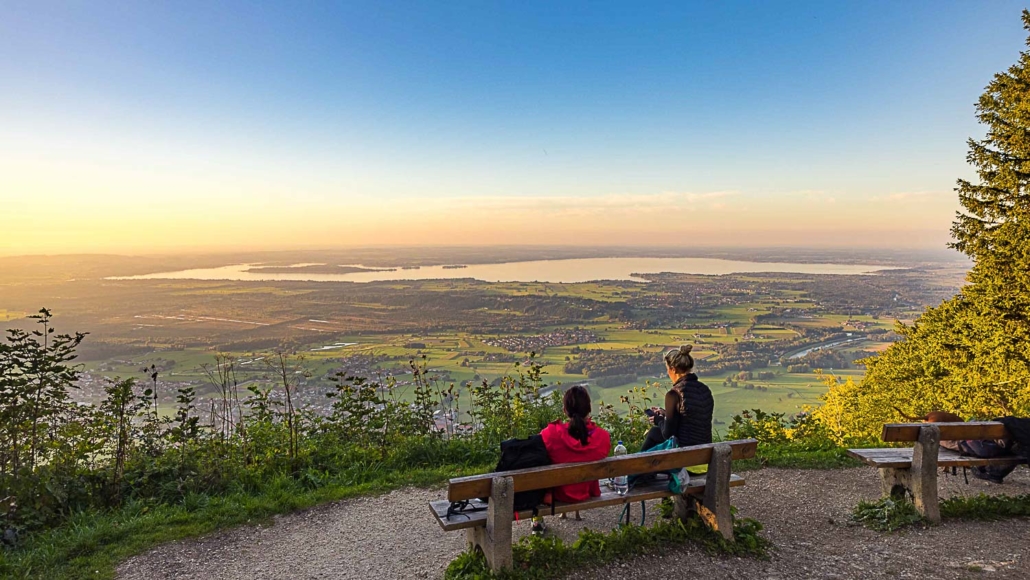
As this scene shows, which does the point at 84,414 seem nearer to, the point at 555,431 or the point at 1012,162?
the point at 555,431

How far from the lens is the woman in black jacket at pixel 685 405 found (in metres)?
4.66

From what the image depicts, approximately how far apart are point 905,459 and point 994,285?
31.0 feet

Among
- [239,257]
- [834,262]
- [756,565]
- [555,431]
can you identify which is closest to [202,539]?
[555,431]

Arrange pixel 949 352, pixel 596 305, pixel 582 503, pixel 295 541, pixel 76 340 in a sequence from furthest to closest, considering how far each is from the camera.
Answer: pixel 596 305, pixel 949 352, pixel 76 340, pixel 295 541, pixel 582 503

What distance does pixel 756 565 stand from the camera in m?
4.15

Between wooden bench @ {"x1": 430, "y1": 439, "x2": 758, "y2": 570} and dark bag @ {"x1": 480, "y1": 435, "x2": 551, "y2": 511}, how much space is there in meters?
0.08

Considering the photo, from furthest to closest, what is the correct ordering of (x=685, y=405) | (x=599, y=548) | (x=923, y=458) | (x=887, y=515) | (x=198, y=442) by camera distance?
1. (x=198, y=442)
2. (x=887, y=515)
3. (x=923, y=458)
4. (x=685, y=405)
5. (x=599, y=548)

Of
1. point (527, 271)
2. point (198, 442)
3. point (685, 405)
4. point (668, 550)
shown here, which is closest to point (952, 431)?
point (685, 405)

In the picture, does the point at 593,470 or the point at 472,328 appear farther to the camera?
the point at 472,328

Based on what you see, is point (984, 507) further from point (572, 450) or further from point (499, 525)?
point (499, 525)

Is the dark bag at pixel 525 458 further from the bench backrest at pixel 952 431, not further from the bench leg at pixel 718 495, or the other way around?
the bench backrest at pixel 952 431

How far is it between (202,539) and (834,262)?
114 metres

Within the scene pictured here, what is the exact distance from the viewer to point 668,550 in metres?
4.30

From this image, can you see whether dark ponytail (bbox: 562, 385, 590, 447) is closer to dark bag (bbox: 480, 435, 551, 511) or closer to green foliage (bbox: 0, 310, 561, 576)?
dark bag (bbox: 480, 435, 551, 511)
